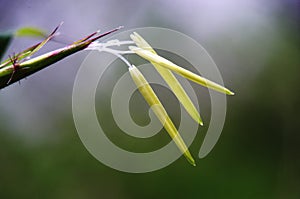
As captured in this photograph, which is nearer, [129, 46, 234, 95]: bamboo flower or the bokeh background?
[129, 46, 234, 95]: bamboo flower

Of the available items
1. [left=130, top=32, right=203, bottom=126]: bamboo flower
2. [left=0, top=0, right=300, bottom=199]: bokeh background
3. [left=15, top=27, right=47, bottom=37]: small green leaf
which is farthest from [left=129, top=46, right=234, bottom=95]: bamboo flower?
[left=0, top=0, right=300, bottom=199]: bokeh background

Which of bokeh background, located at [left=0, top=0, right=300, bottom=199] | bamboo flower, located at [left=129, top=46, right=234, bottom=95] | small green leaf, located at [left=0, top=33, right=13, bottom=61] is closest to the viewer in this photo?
bamboo flower, located at [left=129, top=46, right=234, bottom=95]

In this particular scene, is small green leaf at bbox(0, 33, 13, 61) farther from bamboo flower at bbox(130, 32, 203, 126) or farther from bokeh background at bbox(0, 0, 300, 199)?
bokeh background at bbox(0, 0, 300, 199)

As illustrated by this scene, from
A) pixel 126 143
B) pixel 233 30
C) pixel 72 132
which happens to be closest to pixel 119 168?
pixel 126 143

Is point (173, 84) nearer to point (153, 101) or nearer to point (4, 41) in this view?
point (153, 101)

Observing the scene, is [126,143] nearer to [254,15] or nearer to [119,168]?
[119,168]

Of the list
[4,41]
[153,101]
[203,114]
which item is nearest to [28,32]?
[4,41]
